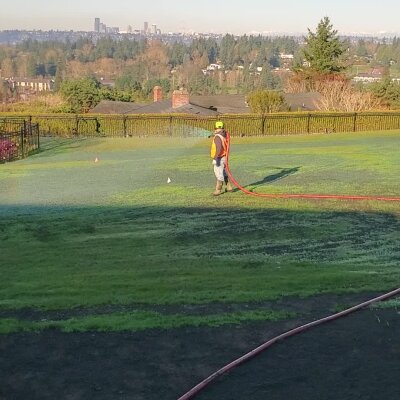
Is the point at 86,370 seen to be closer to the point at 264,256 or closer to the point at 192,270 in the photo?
the point at 192,270

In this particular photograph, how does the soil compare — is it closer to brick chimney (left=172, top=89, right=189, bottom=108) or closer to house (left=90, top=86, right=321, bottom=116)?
house (left=90, top=86, right=321, bottom=116)

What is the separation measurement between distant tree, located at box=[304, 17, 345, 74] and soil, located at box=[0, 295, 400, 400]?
6478cm

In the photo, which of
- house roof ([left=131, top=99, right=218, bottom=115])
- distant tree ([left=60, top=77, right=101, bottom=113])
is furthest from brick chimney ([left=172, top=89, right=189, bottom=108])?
distant tree ([left=60, top=77, right=101, bottom=113])

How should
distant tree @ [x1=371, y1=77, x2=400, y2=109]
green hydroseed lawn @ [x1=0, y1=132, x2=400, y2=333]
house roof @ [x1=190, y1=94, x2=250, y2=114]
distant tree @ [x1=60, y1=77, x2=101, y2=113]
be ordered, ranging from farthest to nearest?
distant tree @ [x1=60, y1=77, x2=101, y2=113], house roof @ [x1=190, y1=94, x2=250, y2=114], distant tree @ [x1=371, y1=77, x2=400, y2=109], green hydroseed lawn @ [x1=0, y1=132, x2=400, y2=333]

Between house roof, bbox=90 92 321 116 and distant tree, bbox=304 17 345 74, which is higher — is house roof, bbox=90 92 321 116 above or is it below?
below

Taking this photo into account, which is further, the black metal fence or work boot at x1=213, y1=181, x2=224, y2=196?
the black metal fence

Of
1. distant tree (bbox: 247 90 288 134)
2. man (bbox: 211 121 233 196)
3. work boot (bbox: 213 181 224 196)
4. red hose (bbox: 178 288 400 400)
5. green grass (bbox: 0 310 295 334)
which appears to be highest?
man (bbox: 211 121 233 196)

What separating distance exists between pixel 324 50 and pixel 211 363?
66.8m

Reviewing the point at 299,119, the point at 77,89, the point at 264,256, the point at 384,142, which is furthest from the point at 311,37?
the point at 264,256

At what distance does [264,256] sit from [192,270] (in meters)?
1.27

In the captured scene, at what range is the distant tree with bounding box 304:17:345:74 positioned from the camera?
69000 millimetres

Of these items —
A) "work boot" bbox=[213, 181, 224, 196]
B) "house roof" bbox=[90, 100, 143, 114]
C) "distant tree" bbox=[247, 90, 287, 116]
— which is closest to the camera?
"work boot" bbox=[213, 181, 224, 196]

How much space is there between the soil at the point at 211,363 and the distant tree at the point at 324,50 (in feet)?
213

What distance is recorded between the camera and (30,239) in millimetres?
11445
